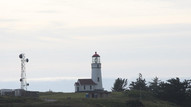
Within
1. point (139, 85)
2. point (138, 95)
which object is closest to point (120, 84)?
point (139, 85)

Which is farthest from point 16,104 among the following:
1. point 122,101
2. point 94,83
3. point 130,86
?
point 130,86

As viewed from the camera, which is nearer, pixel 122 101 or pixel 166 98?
pixel 122 101

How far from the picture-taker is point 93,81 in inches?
5177

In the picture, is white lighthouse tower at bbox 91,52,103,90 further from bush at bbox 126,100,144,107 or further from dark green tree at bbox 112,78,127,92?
bush at bbox 126,100,144,107

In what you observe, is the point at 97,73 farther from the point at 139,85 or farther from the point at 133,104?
the point at 133,104

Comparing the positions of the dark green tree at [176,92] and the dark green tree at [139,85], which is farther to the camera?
the dark green tree at [139,85]

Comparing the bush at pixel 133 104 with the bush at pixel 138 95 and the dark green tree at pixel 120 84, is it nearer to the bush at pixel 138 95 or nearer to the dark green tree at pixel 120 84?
the bush at pixel 138 95

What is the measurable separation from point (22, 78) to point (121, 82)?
123ft

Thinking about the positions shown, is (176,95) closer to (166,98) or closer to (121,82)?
(166,98)

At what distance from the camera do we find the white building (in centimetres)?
13000

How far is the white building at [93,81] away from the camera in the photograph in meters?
130

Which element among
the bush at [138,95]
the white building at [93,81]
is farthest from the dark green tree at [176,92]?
the white building at [93,81]

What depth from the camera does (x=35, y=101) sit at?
9531 cm

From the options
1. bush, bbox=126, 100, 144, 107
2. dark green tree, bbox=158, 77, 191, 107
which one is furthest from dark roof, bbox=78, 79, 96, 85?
bush, bbox=126, 100, 144, 107
